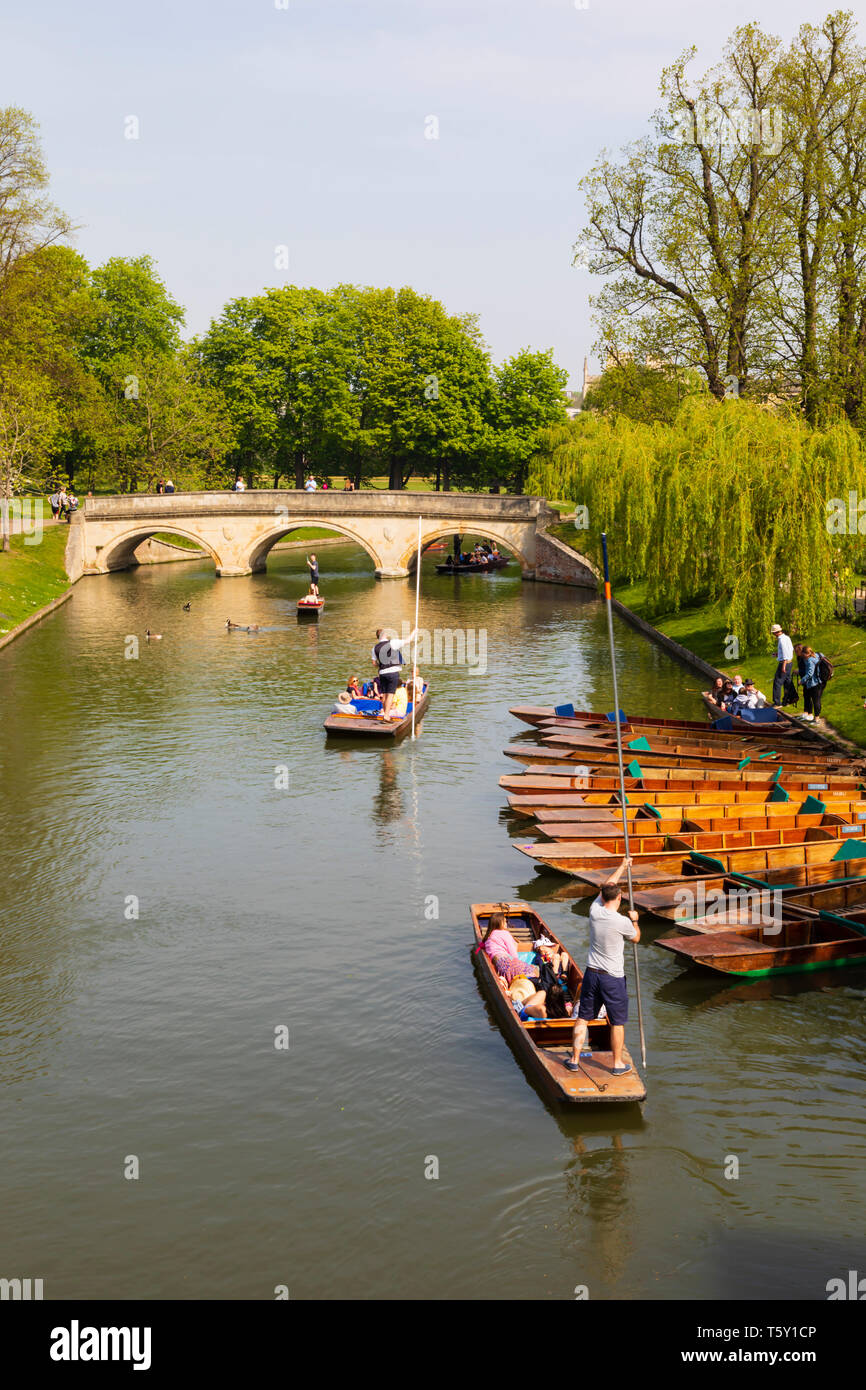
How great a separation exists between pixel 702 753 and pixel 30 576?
3527 centimetres

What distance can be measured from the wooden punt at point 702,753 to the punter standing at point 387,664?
14.5 feet

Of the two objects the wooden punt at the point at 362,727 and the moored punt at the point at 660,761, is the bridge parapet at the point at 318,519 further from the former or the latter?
the moored punt at the point at 660,761

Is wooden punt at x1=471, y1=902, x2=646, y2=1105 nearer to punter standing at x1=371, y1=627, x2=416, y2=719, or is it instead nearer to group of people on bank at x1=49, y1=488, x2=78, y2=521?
punter standing at x1=371, y1=627, x2=416, y2=719

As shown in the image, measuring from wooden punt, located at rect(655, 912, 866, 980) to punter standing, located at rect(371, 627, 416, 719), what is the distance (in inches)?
510

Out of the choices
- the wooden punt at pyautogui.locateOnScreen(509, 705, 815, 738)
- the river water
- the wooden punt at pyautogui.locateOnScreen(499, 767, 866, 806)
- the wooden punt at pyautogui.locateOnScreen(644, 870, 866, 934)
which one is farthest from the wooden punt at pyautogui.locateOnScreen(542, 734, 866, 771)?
the wooden punt at pyautogui.locateOnScreen(644, 870, 866, 934)

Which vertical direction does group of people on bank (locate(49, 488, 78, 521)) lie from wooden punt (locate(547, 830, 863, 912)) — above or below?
above

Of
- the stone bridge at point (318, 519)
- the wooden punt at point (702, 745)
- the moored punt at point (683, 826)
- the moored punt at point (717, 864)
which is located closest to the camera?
the moored punt at point (717, 864)

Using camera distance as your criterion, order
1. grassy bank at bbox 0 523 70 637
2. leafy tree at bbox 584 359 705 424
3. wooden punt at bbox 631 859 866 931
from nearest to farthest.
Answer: wooden punt at bbox 631 859 866 931
grassy bank at bbox 0 523 70 637
leafy tree at bbox 584 359 705 424

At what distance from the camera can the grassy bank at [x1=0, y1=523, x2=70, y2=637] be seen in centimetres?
4331

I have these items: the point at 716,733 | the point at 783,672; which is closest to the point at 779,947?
the point at 716,733

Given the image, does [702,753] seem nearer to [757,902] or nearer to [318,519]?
[757,902]

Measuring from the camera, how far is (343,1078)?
1254 centimetres

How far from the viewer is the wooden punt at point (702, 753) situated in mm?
22188

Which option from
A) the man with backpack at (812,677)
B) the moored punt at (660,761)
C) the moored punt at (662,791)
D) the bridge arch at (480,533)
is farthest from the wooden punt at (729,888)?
the bridge arch at (480,533)
